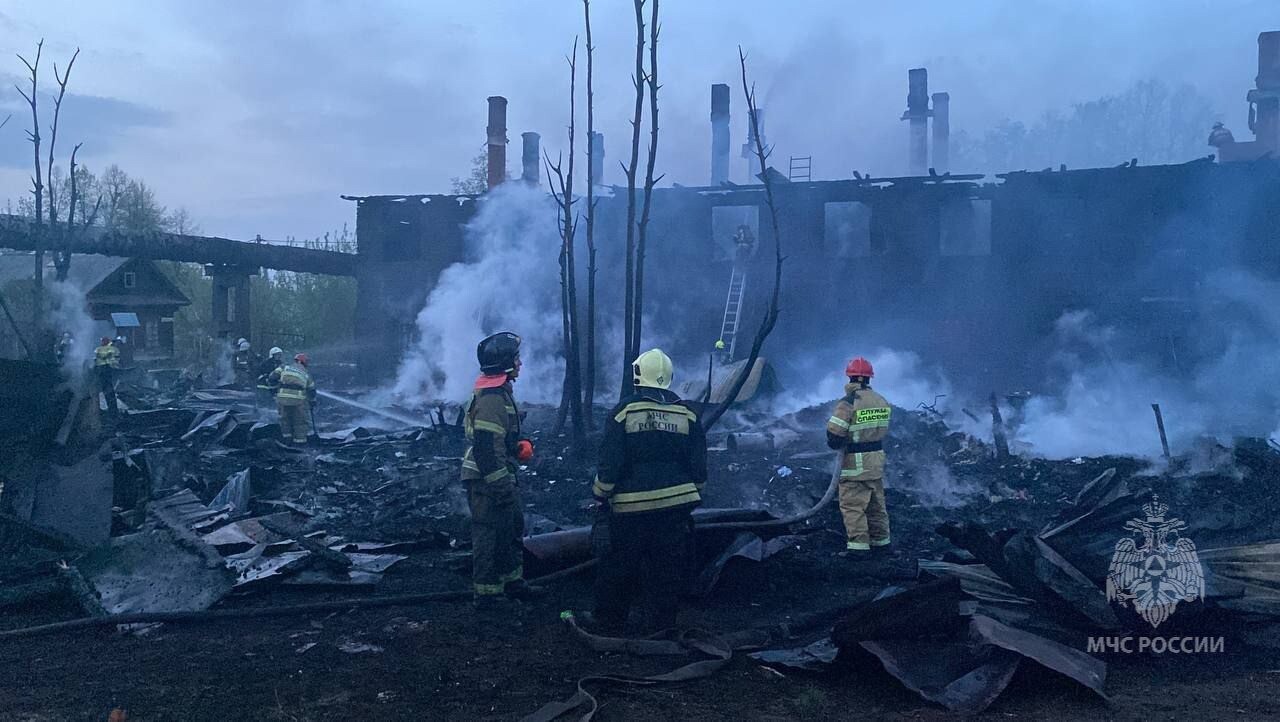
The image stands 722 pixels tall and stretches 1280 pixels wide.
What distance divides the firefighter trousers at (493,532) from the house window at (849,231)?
18.0 m

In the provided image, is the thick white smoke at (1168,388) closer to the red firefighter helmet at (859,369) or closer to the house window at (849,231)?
the house window at (849,231)

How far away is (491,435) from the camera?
18.7ft

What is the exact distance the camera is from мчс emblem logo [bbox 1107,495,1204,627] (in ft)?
15.4

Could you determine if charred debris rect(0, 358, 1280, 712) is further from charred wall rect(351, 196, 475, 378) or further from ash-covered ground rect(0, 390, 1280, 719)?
charred wall rect(351, 196, 475, 378)

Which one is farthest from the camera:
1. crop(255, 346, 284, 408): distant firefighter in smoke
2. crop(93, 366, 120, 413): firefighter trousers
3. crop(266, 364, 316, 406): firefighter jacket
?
crop(255, 346, 284, 408): distant firefighter in smoke

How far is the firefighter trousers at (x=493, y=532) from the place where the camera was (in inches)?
224

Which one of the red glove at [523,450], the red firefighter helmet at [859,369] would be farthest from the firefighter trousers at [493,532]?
the red firefighter helmet at [859,369]

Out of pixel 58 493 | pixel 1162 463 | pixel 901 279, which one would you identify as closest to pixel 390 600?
pixel 58 493

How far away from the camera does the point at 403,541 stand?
7.46 metres

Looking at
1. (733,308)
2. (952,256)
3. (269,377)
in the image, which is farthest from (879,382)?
(269,377)

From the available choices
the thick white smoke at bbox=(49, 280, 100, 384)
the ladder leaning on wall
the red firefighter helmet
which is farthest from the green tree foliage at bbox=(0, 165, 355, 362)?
the red firefighter helmet

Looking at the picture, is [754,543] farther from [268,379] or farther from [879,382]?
[879,382]

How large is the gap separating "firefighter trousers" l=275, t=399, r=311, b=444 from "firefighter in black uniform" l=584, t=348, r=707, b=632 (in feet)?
30.6

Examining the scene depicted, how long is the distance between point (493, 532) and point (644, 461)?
139cm
